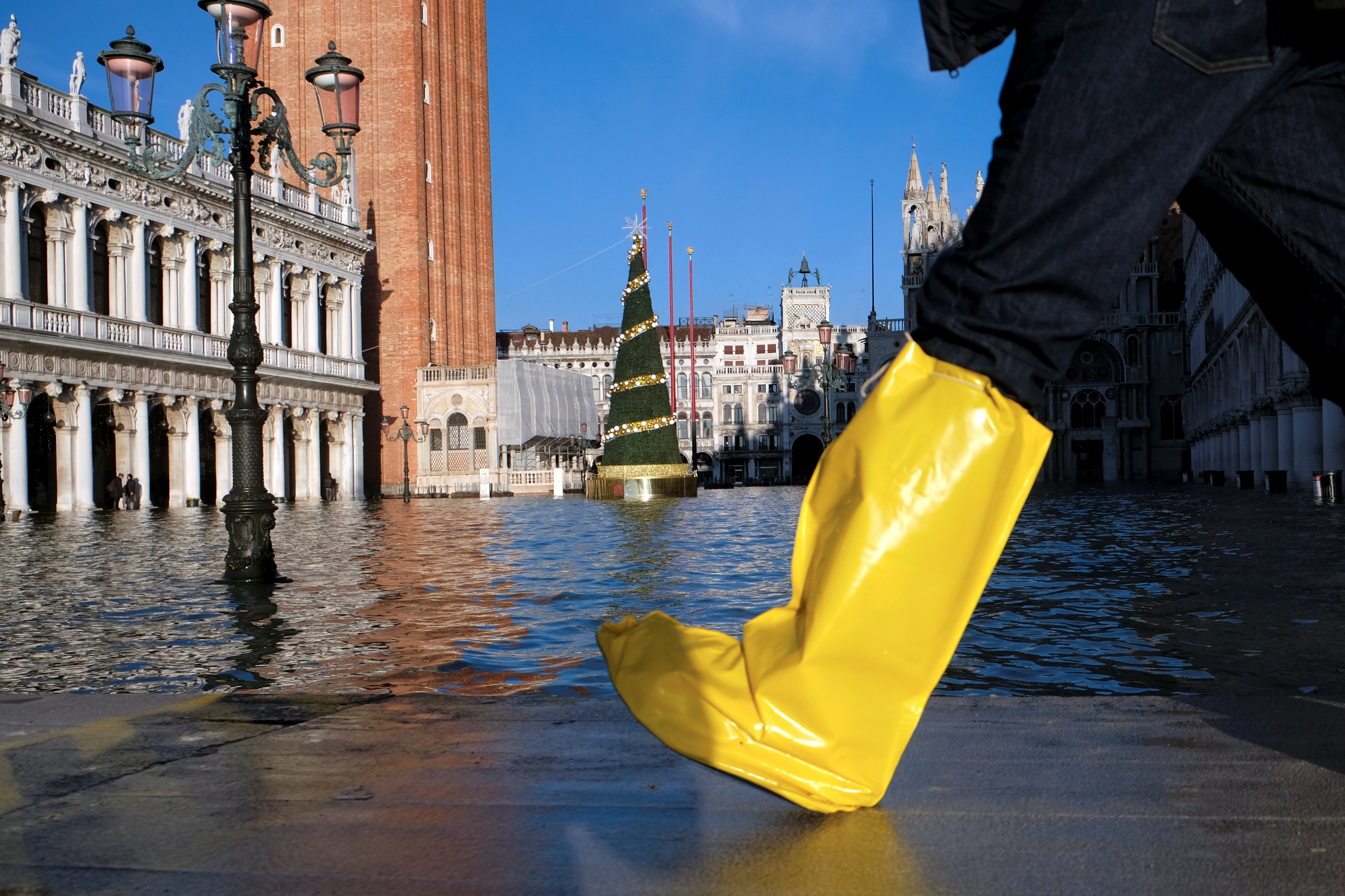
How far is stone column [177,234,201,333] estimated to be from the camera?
114 feet

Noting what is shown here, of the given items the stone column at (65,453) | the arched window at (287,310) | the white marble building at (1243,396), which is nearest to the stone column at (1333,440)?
the white marble building at (1243,396)

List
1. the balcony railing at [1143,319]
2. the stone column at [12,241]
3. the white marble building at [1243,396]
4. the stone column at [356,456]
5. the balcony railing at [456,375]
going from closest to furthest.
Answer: the white marble building at [1243,396] → the stone column at [12,241] → the stone column at [356,456] → the balcony railing at [456,375] → the balcony railing at [1143,319]

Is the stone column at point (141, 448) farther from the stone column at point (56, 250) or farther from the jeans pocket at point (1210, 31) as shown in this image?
the jeans pocket at point (1210, 31)

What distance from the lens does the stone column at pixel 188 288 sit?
114 feet

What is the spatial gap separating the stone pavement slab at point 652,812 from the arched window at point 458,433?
45.6 meters

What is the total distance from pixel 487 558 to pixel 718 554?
83.7 inches

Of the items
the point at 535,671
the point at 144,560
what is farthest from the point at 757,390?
the point at 535,671

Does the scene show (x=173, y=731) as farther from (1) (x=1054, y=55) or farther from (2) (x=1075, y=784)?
(1) (x=1054, y=55)

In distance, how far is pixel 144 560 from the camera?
11188 millimetres

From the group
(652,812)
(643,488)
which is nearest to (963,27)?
(652,812)

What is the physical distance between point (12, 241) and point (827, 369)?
28.7 meters

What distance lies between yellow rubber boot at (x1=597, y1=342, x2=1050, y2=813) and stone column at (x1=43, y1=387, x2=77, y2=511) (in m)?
30.5

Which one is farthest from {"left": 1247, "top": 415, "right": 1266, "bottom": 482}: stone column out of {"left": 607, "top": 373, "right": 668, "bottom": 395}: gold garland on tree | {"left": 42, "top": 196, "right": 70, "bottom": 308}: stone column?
{"left": 42, "top": 196, "right": 70, "bottom": 308}: stone column

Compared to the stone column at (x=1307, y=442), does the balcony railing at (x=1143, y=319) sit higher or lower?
higher
